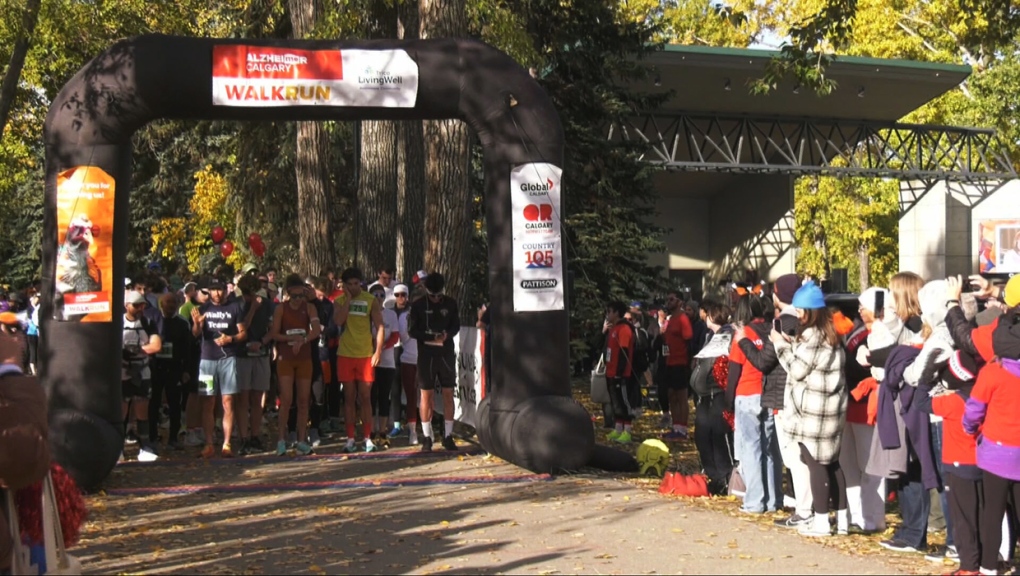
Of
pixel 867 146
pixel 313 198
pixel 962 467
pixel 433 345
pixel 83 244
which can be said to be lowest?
pixel 962 467

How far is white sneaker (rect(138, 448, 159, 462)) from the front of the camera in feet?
45.0

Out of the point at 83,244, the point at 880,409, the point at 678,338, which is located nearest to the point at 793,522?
the point at 880,409

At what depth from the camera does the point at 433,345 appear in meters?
14.1

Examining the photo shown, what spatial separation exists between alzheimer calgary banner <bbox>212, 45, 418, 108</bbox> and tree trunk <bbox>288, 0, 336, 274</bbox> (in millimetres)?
8899

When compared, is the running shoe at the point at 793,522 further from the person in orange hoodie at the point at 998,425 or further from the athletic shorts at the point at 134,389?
the athletic shorts at the point at 134,389

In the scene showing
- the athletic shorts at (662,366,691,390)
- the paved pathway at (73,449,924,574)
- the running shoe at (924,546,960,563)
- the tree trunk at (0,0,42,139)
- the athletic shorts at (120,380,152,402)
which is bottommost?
the running shoe at (924,546,960,563)

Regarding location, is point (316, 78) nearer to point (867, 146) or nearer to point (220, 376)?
point (220, 376)

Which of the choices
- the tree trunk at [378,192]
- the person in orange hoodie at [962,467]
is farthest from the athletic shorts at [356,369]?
the person in orange hoodie at [962,467]

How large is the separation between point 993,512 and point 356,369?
801 cm

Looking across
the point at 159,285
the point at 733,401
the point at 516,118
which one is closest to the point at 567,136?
the point at 159,285

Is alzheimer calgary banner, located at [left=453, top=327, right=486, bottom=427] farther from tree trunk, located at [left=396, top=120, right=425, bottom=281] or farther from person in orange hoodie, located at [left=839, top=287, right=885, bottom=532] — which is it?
tree trunk, located at [left=396, top=120, right=425, bottom=281]

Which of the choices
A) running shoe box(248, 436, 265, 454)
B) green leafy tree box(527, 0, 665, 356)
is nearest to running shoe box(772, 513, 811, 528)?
running shoe box(248, 436, 265, 454)

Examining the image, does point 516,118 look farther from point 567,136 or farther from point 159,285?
point 567,136

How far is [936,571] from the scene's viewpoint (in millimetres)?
8492
